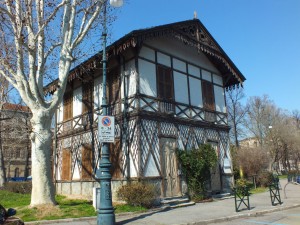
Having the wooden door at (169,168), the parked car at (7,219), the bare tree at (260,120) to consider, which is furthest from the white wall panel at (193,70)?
the bare tree at (260,120)

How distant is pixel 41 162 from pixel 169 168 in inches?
246

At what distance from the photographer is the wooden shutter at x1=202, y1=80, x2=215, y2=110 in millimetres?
19219

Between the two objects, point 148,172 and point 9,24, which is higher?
point 9,24

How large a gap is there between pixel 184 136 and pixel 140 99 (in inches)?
139

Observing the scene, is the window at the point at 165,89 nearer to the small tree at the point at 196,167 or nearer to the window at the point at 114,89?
the window at the point at 114,89

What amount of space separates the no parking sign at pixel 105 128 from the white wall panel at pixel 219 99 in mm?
11853

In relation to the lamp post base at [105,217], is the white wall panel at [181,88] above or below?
above

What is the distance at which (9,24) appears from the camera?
12.6 metres

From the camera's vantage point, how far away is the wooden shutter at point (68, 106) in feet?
66.4

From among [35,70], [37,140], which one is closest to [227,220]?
[37,140]

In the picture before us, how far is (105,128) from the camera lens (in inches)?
377

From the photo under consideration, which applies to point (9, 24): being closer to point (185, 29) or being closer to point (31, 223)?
point (31, 223)

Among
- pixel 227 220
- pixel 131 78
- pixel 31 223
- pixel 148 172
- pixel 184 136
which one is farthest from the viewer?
pixel 184 136

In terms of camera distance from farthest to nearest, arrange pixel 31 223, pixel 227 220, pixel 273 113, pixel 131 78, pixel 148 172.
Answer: pixel 273 113 < pixel 131 78 < pixel 148 172 < pixel 227 220 < pixel 31 223
